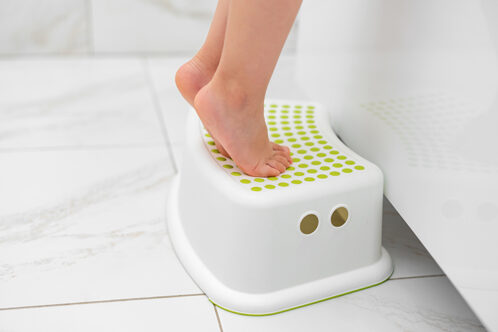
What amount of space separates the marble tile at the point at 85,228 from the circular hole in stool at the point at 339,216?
0.73ft

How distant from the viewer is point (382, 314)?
771 mm

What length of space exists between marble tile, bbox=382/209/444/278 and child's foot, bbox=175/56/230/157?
324 millimetres

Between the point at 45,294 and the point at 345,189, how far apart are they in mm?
444

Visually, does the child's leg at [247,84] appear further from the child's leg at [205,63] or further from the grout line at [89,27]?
the grout line at [89,27]

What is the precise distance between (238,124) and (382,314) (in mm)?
334

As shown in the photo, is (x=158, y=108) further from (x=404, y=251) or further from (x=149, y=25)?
(x=404, y=251)

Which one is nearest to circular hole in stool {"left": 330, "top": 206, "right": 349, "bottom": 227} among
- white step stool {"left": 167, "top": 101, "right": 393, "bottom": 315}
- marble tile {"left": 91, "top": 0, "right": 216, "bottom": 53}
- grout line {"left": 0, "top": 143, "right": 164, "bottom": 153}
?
white step stool {"left": 167, "top": 101, "right": 393, "bottom": 315}

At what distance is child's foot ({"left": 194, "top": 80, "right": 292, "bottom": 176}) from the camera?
76 centimetres

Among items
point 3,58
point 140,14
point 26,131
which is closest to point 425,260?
point 26,131

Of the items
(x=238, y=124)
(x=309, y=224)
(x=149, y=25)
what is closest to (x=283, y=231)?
(x=309, y=224)

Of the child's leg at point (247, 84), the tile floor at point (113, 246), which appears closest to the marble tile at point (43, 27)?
the tile floor at point (113, 246)

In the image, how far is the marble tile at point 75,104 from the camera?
1.25 m

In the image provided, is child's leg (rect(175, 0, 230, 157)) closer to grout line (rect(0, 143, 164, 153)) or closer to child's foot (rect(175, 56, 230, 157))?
child's foot (rect(175, 56, 230, 157))

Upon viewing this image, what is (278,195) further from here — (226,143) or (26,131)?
(26,131)
